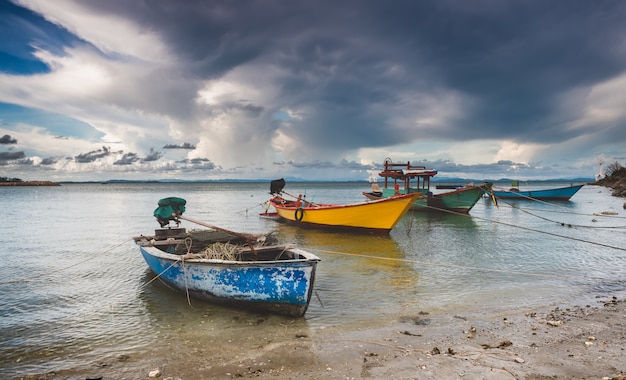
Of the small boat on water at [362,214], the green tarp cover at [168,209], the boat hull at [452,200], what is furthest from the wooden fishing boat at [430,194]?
the green tarp cover at [168,209]

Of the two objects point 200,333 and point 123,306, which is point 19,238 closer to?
point 123,306

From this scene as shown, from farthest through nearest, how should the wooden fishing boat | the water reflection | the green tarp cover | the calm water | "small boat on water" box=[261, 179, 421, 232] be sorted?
the wooden fishing boat
"small boat on water" box=[261, 179, 421, 232]
the green tarp cover
the water reflection
the calm water

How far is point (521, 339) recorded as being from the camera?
6.55 metres

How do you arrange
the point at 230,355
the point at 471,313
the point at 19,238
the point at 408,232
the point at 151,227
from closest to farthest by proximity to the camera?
the point at 230,355, the point at 471,313, the point at 19,238, the point at 408,232, the point at 151,227

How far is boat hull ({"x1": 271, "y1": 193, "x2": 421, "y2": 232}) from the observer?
18.4 m

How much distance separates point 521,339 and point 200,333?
5792 mm

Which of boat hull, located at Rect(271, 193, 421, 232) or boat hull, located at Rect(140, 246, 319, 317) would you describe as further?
boat hull, located at Rect(271, 193, 421, 232)

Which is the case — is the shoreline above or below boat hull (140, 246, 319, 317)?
below

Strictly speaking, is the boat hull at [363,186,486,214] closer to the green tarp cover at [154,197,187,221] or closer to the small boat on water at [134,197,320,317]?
the green tarp cover at [154,197,187,221]

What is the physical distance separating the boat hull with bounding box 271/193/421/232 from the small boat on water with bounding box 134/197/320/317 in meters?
9.08

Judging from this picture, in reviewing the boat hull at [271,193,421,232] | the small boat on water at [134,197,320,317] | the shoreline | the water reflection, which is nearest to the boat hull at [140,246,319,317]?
the small boat on water at [134,197,320,317]

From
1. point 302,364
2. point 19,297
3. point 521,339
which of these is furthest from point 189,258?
point 521,339

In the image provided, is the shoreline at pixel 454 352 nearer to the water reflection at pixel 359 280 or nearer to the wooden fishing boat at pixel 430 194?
the water reflection at pixel 359 280

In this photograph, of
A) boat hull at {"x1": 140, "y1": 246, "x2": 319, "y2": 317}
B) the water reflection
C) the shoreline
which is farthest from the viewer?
the water reflection
